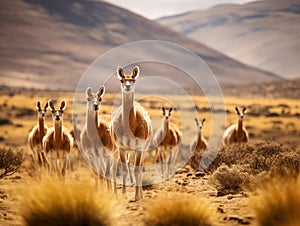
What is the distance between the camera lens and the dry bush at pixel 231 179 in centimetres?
970

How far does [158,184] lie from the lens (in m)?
12.4

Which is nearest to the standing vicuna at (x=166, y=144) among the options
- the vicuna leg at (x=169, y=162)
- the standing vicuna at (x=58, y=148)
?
the vicuna leg at (x=169, y=162)

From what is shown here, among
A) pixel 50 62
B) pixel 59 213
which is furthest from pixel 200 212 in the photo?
pixel 50 62

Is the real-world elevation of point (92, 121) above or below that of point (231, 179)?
above

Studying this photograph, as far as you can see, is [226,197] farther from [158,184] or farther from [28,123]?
[28,123]

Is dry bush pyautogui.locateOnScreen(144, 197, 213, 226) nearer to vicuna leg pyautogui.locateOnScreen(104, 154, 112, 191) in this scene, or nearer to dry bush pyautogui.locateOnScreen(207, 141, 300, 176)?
dry bush pyautogui.locateOnScreen(207, 141, 300, 176)

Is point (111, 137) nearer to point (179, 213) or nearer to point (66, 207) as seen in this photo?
point (66, 207)

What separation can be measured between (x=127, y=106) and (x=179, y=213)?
4.35 metres

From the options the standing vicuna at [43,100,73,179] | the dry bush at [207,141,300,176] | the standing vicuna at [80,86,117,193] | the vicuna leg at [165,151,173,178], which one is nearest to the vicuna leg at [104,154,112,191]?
the standing vicuna at [80,86,117,193]

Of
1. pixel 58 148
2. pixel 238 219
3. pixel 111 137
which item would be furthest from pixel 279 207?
pixel 58 148

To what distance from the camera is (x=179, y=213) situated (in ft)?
21.7

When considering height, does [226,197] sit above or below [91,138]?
below

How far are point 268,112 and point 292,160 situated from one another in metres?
41.4

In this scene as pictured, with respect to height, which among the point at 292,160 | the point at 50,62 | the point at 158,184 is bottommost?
the point at 158,184
